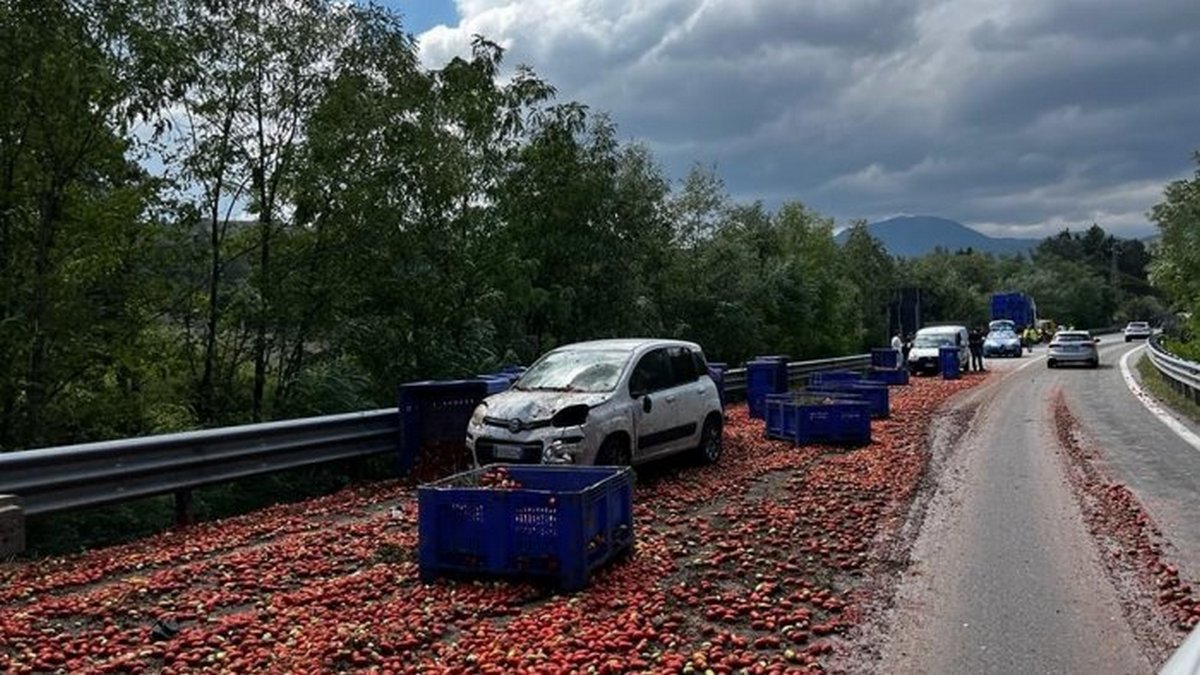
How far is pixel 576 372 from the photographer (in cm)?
1089

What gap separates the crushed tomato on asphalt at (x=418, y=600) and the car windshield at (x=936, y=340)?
2711 centimetres

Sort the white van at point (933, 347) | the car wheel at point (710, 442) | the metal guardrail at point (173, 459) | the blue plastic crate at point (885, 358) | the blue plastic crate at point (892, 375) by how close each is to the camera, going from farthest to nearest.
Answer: the white van at point (933, 347) < the blue plastic crate at point (885, 358) < the blue plastic crate at point (892, 375) < the car wheel at point (710, 442) < the metal guardrail at point (173, 459)

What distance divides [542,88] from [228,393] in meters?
9.18

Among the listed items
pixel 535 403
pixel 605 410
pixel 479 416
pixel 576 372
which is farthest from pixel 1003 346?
pixel 479 416

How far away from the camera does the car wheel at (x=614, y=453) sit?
9969 mm

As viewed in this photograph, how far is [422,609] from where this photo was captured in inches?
234

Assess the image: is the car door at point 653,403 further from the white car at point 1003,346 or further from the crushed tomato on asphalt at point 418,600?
the white car at point 1003,346

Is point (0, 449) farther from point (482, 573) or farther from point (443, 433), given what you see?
point (482, 573)

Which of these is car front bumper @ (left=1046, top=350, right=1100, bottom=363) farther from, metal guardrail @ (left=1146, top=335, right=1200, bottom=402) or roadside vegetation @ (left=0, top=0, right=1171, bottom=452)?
roadside vegetation @ (left=0, top=0, right=1171, bottom=452)

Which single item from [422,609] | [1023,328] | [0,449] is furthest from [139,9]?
[1023,328]

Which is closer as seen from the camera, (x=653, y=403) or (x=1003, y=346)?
(x=653, y=403)

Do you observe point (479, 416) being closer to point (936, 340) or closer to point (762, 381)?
point (762, 381)

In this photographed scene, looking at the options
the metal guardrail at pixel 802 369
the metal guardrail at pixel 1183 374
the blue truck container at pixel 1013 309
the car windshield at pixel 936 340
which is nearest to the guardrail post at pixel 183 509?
the metal guardrail at pixel 802 369

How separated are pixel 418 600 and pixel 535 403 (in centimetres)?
394
